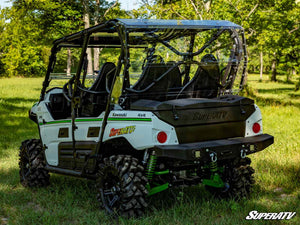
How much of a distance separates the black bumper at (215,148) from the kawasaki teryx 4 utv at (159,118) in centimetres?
1

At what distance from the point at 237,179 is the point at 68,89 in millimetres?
2516

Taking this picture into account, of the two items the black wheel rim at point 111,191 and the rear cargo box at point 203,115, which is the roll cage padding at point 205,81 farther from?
the black wheel rim at point 111,191

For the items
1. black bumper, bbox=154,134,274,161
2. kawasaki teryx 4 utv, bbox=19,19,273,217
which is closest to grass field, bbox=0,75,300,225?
kawasaki teryx 4 utv, bbox=19,19,273,217

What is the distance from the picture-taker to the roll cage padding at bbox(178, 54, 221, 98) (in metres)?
5.51

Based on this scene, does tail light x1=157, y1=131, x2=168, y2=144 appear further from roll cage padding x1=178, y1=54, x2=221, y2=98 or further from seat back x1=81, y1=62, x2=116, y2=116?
seat back x1=81, y1=62, x2=116, y2=116

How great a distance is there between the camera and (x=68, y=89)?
6312 mm

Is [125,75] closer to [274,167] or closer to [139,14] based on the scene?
[274,167]

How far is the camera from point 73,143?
5.93m

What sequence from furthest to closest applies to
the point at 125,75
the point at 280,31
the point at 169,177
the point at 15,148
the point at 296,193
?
the point at 280,31 → the point at 15,148 → the point at 296,193 → the point at 169,177 → the point at 125,75

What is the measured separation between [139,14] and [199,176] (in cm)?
1562

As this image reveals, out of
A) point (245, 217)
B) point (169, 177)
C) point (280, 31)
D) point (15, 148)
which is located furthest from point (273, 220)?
point (280, 31)

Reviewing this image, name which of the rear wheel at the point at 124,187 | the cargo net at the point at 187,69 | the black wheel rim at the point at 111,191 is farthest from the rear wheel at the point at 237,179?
the black wheel rim at the point at 111,191

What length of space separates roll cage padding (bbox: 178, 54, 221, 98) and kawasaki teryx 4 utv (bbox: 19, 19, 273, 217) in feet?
0.04

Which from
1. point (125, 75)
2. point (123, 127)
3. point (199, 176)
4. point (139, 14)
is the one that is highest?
point (139, 14)
